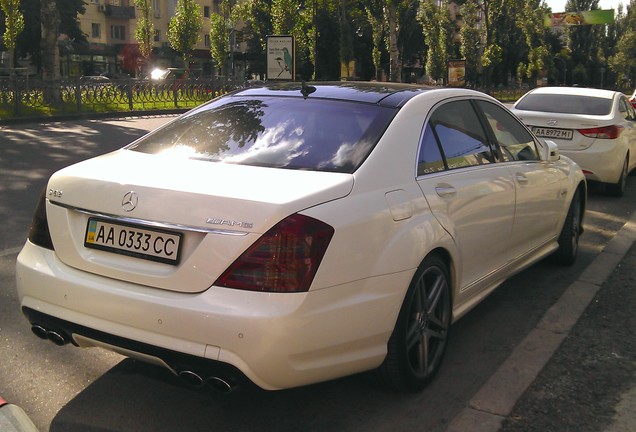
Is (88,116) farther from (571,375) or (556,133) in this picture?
(571,375)

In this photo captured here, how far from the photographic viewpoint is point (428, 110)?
13.0 feet

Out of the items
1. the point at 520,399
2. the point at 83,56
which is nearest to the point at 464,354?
the point at 520,399

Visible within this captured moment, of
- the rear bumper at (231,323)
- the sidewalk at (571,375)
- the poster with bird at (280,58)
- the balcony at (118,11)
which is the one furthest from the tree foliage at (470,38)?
the rear bumper at (231,323)

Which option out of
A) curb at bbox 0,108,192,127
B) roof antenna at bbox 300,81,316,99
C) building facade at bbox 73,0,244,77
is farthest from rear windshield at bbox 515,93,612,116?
building facade at bbox 73,0,244,77

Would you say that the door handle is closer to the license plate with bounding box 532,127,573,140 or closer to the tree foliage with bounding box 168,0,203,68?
the license plate with bounding box 532,127,573,140

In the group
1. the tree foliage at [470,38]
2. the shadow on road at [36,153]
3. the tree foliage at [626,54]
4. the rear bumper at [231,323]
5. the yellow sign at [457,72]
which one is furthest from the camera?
the tree foliage at [626,54]

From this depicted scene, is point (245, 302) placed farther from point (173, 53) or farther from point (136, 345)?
point (173, 53)

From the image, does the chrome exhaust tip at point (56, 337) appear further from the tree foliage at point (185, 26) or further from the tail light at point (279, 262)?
the tree foliage at point (185, 26)

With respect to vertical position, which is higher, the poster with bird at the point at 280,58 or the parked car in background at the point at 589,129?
the poster with bird at the point at 280,58

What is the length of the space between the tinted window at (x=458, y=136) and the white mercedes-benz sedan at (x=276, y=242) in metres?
0.02

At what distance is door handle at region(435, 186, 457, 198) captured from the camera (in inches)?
145

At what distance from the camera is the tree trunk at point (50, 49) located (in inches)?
899

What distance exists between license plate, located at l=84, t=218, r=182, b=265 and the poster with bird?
65.3 feet

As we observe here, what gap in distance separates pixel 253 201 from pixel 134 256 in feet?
1.96
